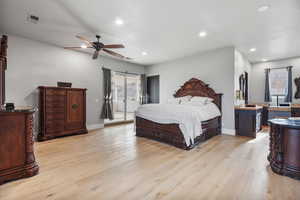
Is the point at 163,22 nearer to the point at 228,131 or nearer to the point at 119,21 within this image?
the point at 119,21

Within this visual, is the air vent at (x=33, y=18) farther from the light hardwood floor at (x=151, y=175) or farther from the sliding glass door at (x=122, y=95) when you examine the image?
the sliding glass door at (x=122, y=95)

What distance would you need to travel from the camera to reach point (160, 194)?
1892 millimetres

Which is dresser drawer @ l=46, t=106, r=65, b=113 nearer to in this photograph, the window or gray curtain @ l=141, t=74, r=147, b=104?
gray curtain @ l=141, t=74, r=147, b=104

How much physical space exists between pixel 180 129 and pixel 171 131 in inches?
12.4

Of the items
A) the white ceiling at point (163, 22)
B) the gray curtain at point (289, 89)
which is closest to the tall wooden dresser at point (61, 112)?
the white ceiling at point (163, 22)

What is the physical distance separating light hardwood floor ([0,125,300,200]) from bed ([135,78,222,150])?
0.25 metres

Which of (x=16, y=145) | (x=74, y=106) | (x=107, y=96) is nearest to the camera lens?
(x=16, y=145)

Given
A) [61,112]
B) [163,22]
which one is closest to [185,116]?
[163,22]

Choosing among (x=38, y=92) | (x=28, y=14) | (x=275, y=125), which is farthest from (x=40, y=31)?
(x=275, y=125)

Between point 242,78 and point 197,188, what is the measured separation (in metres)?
5.00

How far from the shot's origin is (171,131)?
384cm

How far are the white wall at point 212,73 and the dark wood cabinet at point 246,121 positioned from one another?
183mm

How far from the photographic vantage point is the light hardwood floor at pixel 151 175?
1.90 meters

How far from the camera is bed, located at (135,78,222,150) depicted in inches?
146
